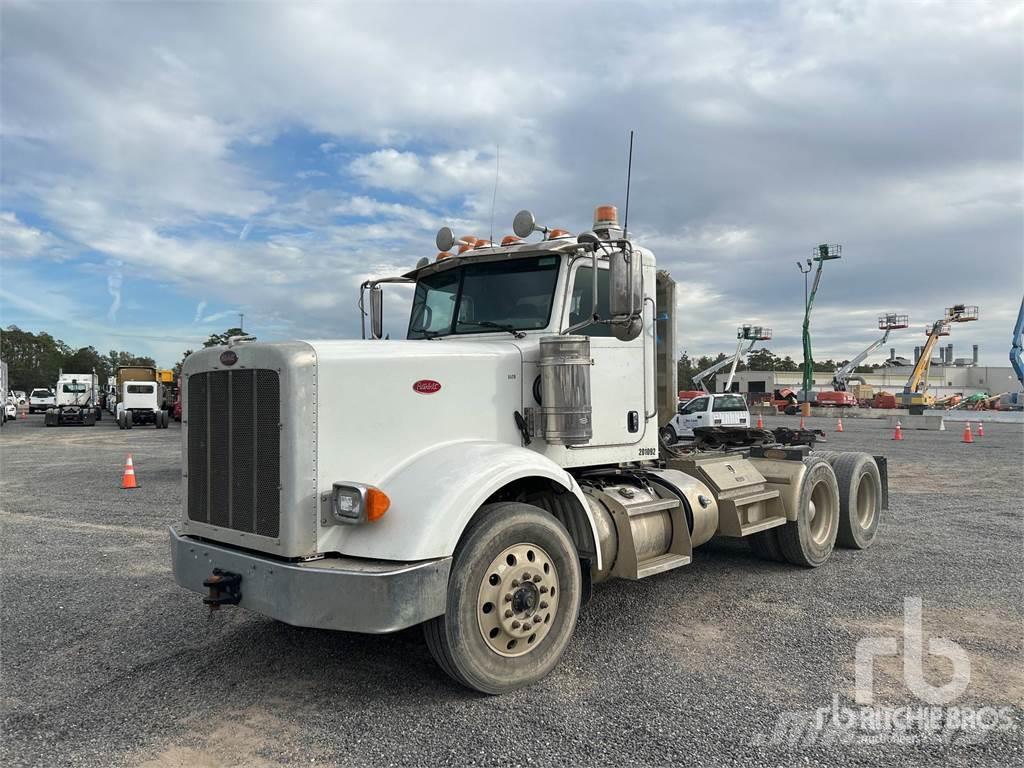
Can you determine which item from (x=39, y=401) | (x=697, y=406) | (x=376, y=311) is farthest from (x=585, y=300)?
(x=39, y=401)

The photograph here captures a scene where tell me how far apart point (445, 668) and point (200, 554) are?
1.54m

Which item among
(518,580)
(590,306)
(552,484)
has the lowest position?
(518,580)

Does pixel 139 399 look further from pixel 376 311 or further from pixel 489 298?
pixel 489 298

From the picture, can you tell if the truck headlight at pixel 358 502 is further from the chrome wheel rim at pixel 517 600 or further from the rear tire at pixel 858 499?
the rear tire at pixel 858 499

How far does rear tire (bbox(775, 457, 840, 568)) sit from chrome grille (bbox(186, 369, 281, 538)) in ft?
16.0

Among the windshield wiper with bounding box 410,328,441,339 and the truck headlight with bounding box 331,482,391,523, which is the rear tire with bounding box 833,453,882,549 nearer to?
the windshield wiper with bounding box 410,328,441,339

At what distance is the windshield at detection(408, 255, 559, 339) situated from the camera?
492cm

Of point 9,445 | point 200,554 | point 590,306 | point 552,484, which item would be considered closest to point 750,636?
point 552,484

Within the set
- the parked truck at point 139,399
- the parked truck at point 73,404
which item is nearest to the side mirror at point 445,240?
the parked truck at point 139,399

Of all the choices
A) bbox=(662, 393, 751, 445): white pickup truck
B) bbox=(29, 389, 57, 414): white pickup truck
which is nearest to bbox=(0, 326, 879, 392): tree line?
bbox=(29, 389, 57, 414): white pickup truck

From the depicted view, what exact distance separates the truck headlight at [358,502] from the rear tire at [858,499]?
5675mm

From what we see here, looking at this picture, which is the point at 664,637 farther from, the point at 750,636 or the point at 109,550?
the point at 109,550

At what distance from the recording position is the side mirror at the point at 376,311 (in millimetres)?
5938

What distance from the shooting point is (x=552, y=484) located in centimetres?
445
